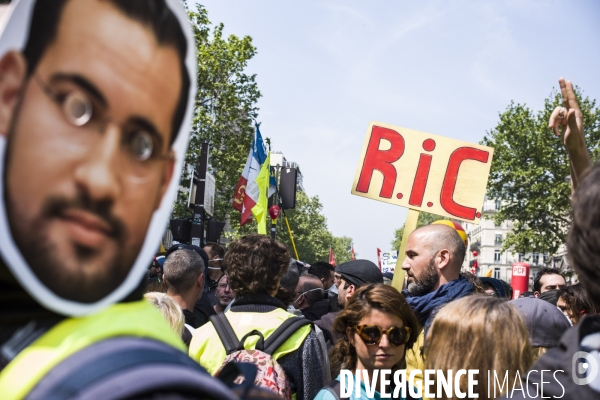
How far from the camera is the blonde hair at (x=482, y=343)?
7.24 ft

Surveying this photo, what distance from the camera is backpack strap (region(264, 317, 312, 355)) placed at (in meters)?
2.95

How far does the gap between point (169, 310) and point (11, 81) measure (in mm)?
2473

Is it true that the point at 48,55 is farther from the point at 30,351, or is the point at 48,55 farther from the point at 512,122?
the point at 512,122

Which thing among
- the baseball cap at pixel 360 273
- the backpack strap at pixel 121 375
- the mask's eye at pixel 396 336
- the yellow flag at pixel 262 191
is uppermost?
the yellow flag at pixel 262 191

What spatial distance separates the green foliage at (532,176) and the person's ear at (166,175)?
39.9 metres

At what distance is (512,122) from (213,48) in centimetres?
2443

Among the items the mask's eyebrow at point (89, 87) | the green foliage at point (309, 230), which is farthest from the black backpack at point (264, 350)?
the green foliage at point (309, 230)

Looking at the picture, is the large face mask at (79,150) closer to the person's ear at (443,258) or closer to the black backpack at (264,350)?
the black backpack at (264,350)

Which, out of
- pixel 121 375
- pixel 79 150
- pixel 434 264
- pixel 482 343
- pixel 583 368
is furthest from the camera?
pixel 434 264

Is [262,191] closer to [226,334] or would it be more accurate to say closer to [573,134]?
[226,334]

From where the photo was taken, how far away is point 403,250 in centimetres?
402

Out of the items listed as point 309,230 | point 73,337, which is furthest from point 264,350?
point 309,230

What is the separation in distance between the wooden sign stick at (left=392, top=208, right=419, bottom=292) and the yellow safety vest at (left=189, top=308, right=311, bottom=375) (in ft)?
3.74

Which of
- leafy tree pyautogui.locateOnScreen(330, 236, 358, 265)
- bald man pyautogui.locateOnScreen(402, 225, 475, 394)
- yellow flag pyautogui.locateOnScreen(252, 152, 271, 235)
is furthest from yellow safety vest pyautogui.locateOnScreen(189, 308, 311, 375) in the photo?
leafy tree pyautogui.locateOnScreen(330, 236, 358, 265)
